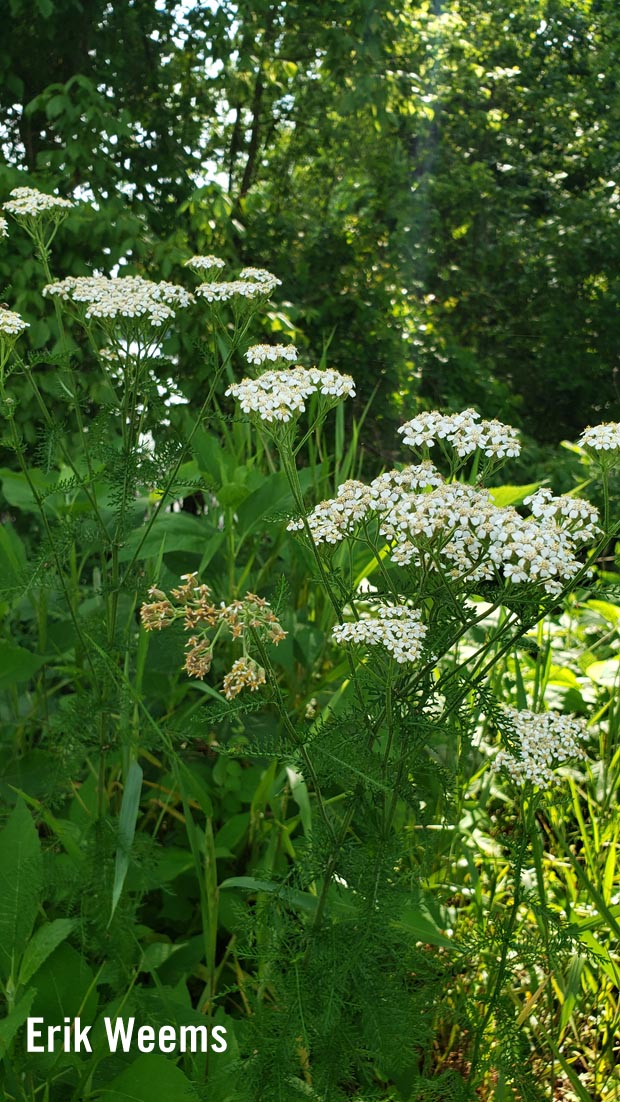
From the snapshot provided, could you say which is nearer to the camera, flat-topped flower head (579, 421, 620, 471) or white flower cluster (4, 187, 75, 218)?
flat-topped flower head (579, 421, 620, 471)

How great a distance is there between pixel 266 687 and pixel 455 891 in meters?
0.71

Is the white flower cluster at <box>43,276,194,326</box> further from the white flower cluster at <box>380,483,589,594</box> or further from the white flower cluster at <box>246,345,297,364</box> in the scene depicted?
the white flower cluster at <box>380,483,589,594</box>

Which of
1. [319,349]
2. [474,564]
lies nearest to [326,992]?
[474,564]

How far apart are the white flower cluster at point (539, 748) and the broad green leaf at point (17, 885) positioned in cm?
59

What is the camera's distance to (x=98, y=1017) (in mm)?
1168

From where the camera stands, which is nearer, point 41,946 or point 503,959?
point 41,946

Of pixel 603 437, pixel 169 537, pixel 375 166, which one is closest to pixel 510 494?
pixel 169 537

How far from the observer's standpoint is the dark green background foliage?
4.55 m

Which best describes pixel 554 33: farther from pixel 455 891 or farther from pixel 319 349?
pixel 455 891

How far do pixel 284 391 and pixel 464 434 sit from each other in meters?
0.20

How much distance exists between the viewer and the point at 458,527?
0.93 metres

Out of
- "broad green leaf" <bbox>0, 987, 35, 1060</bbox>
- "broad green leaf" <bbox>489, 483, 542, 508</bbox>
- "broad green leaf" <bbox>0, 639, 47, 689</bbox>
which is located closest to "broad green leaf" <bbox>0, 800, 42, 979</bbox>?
"broad green leaf" <bbox>0, 987, 35, 1060</bbox>

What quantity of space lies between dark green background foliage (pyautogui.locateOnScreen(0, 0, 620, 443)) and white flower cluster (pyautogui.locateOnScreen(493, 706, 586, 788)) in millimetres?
2557

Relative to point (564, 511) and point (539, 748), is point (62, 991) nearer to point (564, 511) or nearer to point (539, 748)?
point (539, 748)
